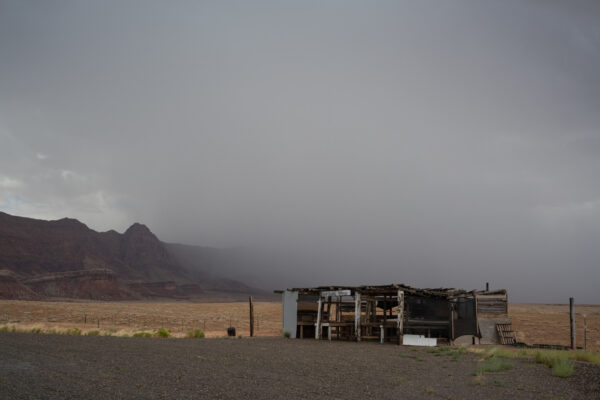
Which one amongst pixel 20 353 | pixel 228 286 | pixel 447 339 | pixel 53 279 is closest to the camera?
pixel 20 353

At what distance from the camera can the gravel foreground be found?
9062mm

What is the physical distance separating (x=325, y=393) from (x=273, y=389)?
1.11 meters

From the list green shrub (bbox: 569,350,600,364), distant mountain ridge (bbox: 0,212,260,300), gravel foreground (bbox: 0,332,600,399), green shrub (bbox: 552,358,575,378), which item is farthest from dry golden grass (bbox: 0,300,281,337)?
distant mountain ridge (bbox: 0,212,260,300)

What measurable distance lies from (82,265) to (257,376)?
165 meters

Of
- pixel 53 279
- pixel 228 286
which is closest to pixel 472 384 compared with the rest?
pixel 53 279

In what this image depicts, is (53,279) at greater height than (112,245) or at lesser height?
→ lesser

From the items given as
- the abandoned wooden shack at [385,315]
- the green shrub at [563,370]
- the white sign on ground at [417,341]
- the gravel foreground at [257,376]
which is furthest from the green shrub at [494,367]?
the abandoned wooden shack at [385,315]

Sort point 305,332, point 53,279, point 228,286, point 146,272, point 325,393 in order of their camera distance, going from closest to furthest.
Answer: point 325,393 < point 305,332 < point 53,279 < point 146,272 < point 228,286

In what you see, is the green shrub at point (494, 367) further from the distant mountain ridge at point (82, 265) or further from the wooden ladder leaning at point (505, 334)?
the distant mountain ridge at point (82, 265)

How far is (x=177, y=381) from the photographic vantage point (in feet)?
33.2

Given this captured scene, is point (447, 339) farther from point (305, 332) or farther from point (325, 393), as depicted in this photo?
point (325, 393)

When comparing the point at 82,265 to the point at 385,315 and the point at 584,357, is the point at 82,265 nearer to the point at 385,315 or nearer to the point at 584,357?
the point at 385,315

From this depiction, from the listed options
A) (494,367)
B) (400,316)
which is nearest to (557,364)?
(494,367)

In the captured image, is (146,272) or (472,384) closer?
(472,384)
